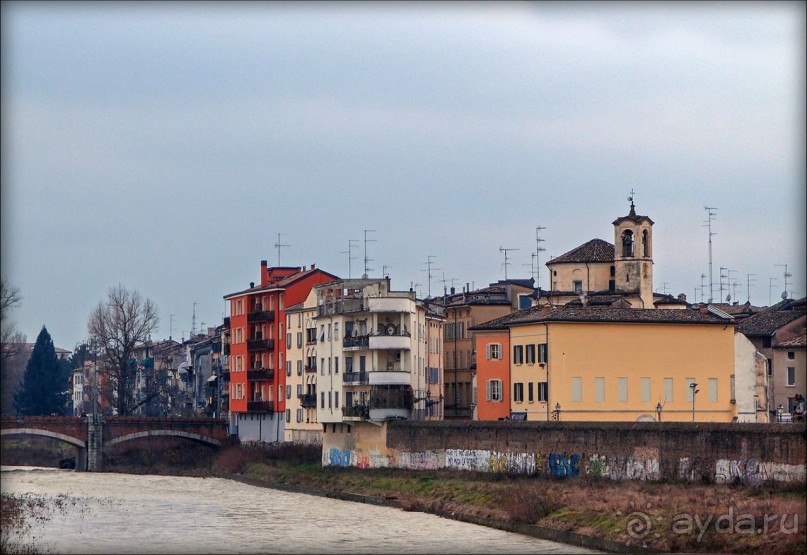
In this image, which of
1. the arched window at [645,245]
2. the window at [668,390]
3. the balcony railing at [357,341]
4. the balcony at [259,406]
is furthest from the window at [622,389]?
the balcony at [259,406]

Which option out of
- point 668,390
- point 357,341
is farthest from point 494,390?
point 668,390

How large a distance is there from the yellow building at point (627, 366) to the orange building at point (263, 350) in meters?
33.8

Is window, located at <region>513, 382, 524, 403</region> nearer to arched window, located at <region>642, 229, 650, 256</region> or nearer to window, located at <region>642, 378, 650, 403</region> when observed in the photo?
window, located at <region>642, 378, 650, 403</region>

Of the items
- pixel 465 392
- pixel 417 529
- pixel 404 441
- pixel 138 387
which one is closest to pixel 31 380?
pixel 138 387

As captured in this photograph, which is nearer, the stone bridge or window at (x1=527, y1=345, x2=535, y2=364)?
window at (x1=527, y1=345, x2=535, y2=364)

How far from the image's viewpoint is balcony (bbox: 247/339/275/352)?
369 ft

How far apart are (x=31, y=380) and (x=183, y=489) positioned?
Result: 7050cm

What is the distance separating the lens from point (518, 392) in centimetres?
8162

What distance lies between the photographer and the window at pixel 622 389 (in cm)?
7762

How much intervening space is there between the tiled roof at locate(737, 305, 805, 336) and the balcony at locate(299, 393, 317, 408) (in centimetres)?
2908

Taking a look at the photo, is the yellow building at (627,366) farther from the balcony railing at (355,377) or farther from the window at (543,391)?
the balcony railing at (355,377)

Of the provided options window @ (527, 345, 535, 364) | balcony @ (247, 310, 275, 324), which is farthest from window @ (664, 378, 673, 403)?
balcony @ (247, 310, 275, 324)

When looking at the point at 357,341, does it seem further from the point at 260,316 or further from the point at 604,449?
the point at 604,449

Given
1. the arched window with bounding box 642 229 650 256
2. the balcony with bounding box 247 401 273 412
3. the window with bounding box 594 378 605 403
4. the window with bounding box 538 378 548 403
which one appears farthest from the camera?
the balcony with bounding box 247 401 273 412
